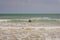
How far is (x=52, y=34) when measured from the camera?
650cm

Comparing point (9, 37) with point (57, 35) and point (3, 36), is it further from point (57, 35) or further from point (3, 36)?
Result: point (57, 35)

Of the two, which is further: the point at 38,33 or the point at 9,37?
the point at 38,33

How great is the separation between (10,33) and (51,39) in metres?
1.85

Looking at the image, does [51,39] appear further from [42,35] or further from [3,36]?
[3,36]

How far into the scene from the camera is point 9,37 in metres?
6.00

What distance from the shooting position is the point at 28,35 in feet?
20.6

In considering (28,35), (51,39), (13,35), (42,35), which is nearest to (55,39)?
(51,39)

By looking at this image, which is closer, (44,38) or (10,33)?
(44,38)

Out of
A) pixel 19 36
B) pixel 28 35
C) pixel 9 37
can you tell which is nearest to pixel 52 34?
pixel 28 35

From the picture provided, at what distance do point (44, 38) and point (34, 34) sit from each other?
685 mm

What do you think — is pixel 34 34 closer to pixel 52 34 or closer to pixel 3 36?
pixel 52 34

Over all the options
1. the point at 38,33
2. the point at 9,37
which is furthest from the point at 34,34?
the point at 9,37

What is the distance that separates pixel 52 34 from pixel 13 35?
1.69 m

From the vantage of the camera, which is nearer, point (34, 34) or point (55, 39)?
point (55, 39)
